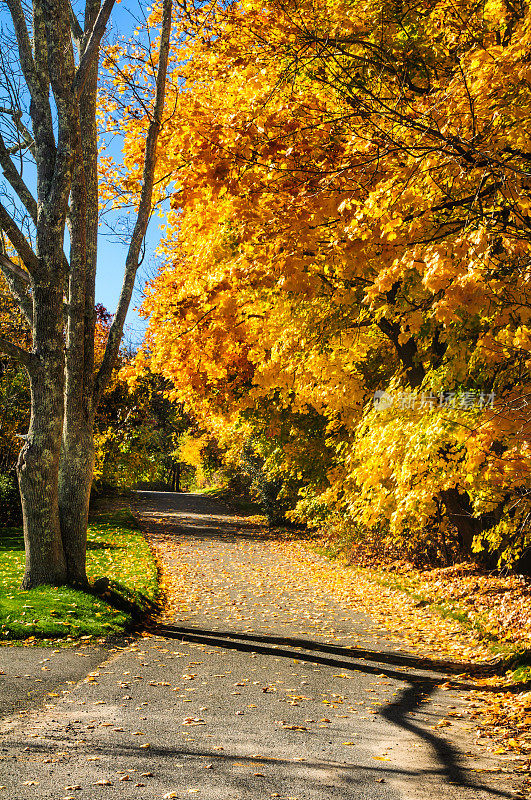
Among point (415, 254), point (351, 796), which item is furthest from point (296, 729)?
point (415, 254)

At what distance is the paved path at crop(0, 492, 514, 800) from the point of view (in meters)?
4.19

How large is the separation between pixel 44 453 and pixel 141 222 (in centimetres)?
371

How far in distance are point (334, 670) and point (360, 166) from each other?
5293mm

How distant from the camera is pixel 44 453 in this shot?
866 centimetres

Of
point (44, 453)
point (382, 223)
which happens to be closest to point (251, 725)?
point (382, 223)

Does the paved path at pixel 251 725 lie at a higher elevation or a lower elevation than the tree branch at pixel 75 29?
lower

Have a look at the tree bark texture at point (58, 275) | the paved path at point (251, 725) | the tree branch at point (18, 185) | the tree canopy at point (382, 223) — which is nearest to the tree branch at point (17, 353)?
the tree bark texture at point (58, 275)

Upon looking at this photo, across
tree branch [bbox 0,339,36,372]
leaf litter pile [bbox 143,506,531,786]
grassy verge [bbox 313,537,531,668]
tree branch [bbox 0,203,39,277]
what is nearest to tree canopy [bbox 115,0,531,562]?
grassy verge [bbox 313,537,531,668]

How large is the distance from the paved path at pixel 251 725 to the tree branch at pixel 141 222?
3862mm

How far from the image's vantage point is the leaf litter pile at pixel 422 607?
6250 millimetres

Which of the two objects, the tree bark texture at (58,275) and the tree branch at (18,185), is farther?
the tree branch at (18,185)

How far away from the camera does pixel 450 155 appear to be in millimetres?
4926

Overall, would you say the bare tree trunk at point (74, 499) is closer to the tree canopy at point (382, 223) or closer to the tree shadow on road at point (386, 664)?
the tree shadow on road at point (386, 664)

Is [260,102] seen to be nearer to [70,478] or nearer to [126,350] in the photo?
[70,478]
